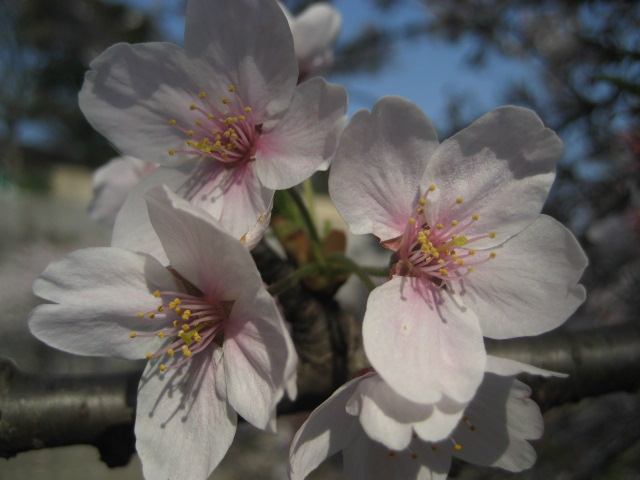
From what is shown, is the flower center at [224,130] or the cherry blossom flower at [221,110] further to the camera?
the flower center at [224,130]

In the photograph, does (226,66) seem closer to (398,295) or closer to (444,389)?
(398,295)

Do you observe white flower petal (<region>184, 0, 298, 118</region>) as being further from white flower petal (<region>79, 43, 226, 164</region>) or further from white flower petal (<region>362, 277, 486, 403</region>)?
white flower petal (<region>362, 277, 486, 403</region>)

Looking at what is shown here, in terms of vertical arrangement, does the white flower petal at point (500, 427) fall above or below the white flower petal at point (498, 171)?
below

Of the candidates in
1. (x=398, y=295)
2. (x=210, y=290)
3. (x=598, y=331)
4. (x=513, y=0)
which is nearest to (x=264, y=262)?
(x=210, y=290)

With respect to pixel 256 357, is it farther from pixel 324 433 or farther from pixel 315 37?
pixel 315 37

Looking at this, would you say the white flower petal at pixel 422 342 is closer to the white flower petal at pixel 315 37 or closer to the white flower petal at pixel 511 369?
the white flower petal at pixel 511 369

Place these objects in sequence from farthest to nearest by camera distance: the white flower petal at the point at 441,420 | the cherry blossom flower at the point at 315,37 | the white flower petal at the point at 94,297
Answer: the cherry blossom flower at the point at 315,37 → the white flower petal at the point at 94,297 → the white flower petal at the point at 441,420

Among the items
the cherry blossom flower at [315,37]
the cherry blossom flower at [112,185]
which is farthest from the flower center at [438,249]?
the cherry blossom flower at [112,185]

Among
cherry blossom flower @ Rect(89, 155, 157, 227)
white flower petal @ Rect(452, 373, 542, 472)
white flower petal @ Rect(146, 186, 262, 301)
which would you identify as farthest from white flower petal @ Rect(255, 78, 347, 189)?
cherry blossom flower @ Rect(89, 155, 157, 227)
